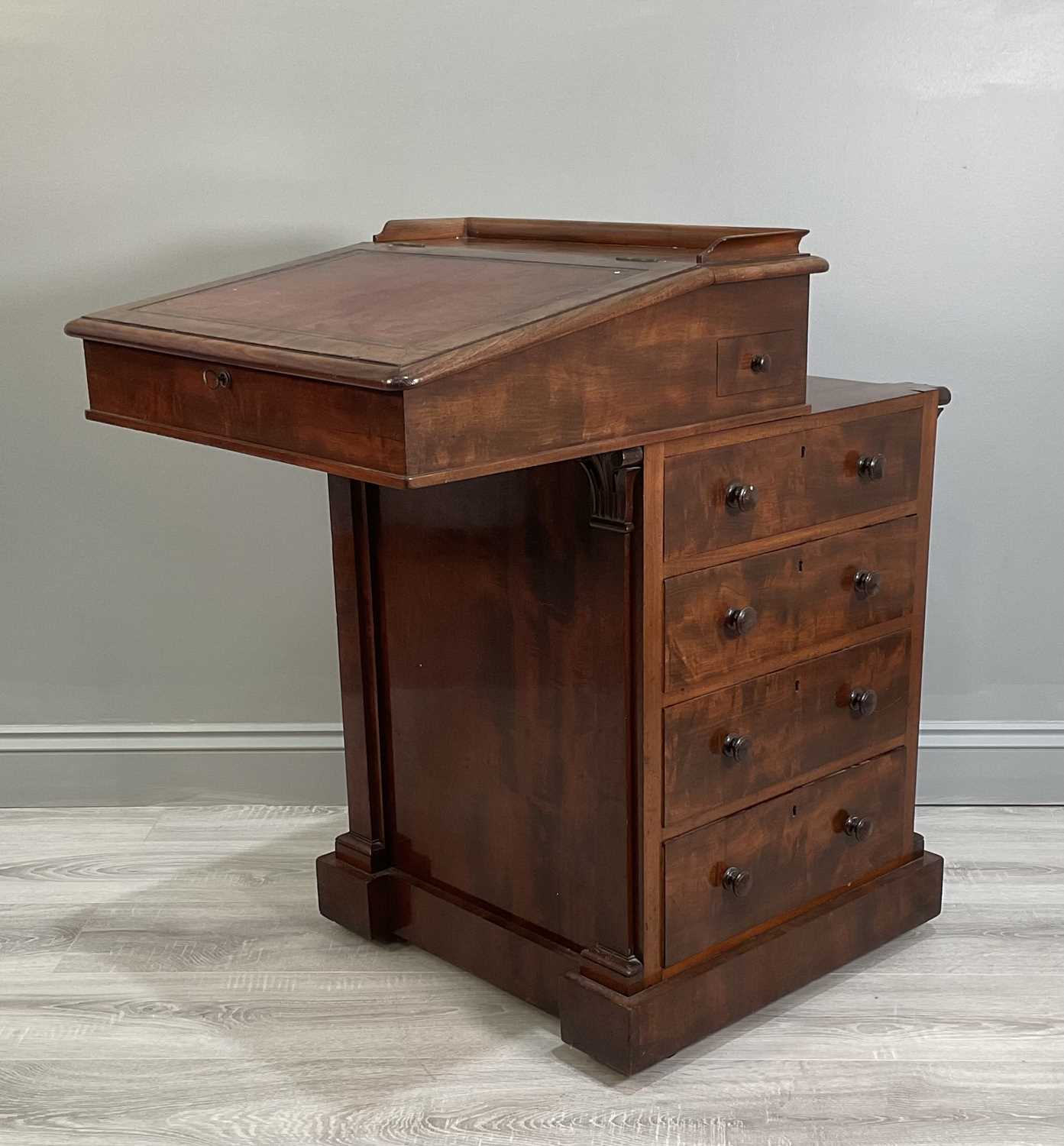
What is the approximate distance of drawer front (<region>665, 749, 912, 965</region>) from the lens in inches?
91.0

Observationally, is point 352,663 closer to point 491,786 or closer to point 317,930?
point 491,786

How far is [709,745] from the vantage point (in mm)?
2295

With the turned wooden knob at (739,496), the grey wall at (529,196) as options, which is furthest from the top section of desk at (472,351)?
the grey wall at (529,196)

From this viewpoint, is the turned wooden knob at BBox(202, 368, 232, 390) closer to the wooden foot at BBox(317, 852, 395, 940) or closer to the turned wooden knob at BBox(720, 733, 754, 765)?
the turned wooden knob at BBox(720, 733, 754, 765)

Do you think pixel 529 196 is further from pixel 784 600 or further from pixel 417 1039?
pixel 417 1039

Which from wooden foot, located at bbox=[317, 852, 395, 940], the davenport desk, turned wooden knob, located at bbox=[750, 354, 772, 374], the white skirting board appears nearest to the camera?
the davenport desk

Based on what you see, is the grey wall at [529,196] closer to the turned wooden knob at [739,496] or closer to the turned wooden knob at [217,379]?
the turned wooden knob at [739,496]

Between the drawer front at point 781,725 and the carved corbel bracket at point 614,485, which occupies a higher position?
the carved corbel bracket at point 614,485

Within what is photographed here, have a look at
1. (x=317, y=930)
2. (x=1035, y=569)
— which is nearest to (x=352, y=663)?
(x=317, y=930)

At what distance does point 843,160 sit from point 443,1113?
1937 mm

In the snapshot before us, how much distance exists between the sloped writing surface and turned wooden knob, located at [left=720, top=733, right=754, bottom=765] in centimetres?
72

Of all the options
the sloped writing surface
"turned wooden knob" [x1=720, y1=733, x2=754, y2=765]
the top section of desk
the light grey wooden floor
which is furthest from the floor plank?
the sloped writing surface

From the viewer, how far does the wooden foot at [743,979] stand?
7.36ft

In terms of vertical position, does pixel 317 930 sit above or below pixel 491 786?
below
